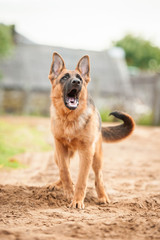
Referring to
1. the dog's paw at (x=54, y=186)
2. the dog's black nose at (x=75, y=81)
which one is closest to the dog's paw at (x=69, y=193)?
the dog's paw at (x=54, y=186)

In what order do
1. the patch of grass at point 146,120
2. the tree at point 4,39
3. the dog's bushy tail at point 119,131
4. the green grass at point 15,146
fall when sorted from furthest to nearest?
the tree at point 4,39, the patch of grass at point 146,120, the green grass at point 15,146, the dog's bushy tail at point 119,131

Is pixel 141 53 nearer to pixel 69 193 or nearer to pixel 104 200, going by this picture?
pixel 104 200

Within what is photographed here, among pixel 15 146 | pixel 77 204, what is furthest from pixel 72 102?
pixel 15 146

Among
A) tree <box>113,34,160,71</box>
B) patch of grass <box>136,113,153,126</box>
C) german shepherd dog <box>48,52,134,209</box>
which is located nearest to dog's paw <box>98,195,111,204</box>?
german shepherd dog <box>48,52,134,209</box>

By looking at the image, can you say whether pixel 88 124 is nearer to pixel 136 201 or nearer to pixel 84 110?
pixel 84 110

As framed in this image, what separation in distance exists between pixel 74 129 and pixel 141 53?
6056 cm

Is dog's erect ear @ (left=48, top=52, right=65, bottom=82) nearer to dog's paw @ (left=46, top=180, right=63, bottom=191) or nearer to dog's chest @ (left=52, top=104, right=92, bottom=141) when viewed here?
dog's chest @ (left=52, top=104, right=92, bottom=141)

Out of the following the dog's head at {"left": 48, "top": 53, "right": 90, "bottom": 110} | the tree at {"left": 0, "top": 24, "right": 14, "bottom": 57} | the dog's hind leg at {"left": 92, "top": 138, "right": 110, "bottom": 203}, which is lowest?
the dog's hind leg at {"left": 92, "top": 138, "right": 110, "bottom": 203}

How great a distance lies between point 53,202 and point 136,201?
1318 millimetres

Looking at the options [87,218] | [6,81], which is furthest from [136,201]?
[6,81]

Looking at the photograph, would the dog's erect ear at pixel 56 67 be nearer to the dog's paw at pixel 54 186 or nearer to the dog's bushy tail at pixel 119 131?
→ the dog's bushy tail at pixel 119 131

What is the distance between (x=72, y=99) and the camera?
16.9 ft

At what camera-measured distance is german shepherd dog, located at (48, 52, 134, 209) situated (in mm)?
4871

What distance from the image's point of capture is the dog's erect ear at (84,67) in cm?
557
